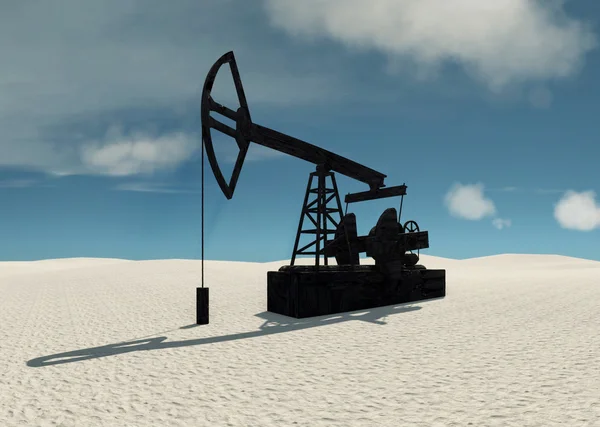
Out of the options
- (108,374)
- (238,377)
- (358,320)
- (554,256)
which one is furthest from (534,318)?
(554,256)

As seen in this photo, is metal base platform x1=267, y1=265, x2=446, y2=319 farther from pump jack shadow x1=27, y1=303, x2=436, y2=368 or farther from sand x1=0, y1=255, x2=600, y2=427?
sand x1=0, y1=255, x2=600, y2=427

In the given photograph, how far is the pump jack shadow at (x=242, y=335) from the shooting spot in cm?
746

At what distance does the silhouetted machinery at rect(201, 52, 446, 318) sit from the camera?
1092cm

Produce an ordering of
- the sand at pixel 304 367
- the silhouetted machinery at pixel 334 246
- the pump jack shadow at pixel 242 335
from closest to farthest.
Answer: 1. the sand at pixel 304 367
2. the pump jack shadow at pixel 242 335
3. the silhouetted machinery at pixel 334 246

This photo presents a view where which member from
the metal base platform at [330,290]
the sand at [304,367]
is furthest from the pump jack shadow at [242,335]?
the metal base platform at [330,290]

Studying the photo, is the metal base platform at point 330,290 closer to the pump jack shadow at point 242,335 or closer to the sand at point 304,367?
the pump jack shadow at point 242,335

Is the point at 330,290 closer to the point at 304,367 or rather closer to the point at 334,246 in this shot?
the point at 334,246

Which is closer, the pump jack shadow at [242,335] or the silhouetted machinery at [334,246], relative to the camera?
the pump jack shadow at [242,335]

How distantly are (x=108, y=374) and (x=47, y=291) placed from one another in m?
13.5

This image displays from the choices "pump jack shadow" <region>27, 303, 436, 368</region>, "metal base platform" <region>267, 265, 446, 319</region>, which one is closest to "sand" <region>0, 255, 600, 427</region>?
"pump jack shadow" <region>27, 303, 436, 368</region>

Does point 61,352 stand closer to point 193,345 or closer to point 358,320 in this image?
point 193,345

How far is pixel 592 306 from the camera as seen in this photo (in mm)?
12078

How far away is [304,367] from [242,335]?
272cm

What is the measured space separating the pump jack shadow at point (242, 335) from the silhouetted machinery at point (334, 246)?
0.43 m
